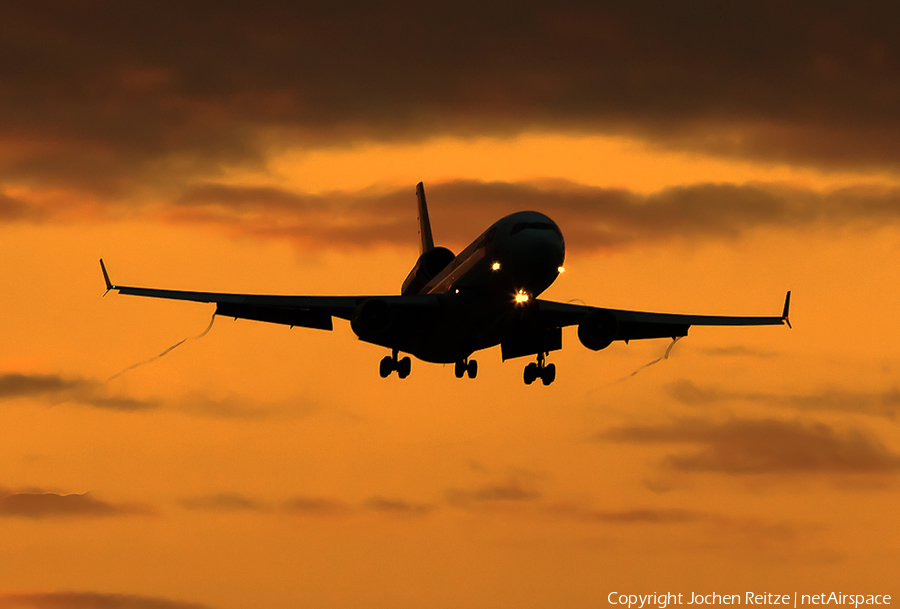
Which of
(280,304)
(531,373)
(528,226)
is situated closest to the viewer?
(528,226)

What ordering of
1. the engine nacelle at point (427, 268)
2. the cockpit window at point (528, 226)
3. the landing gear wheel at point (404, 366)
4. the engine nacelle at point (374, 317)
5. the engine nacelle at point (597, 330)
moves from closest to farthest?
the cockpit window at point (528, 226)
the engine nacelle at point (374, 317)
the engine nacelle at point (597, 330)
the landing gear wheel at point (404, 366)
the engine nacelle at point (427, 268)

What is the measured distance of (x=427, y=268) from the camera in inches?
2923

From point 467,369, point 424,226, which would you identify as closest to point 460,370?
point 467,369

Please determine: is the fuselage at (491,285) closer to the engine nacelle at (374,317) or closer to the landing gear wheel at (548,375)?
the engine nacelle at (374,317)

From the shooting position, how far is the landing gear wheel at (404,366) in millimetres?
70062

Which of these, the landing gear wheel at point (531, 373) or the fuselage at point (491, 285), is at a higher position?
the fuselage at point (491, 285)

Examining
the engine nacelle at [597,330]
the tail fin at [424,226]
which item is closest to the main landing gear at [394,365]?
the engine nacelle at [597,330]

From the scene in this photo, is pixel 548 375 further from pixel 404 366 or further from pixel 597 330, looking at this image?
pixel 404 366

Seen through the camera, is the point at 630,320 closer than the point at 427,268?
Yes

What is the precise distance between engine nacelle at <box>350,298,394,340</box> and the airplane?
50 millimetres

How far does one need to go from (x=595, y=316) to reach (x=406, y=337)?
1002 cm

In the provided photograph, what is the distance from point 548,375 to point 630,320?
214 inches

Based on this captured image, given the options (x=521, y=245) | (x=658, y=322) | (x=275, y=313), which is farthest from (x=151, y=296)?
(x=658, y=322)

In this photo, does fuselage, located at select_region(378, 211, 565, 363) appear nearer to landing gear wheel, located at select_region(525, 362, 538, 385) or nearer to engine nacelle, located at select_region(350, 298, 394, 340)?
engine nacelle, located at select_region(350, 298, 394, 340)
